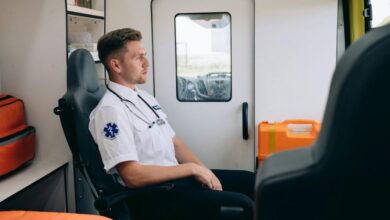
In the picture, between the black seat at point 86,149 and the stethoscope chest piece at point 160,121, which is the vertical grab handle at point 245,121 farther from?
the black seat at point 86,149

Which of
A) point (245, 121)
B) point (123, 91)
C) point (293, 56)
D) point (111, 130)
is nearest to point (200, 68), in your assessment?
point (245, 121)

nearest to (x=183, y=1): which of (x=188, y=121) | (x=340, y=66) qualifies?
(x=188, y=121)

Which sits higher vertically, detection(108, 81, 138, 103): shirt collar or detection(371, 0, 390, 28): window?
detection(371, 0, 390, 28): window

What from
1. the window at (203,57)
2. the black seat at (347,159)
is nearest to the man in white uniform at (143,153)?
the window at (203,57)

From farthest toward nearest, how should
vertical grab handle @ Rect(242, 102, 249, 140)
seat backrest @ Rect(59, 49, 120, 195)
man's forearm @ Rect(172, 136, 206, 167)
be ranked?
vertical grab handle @ Rect(242, 102, 249, 140) < man's forearm @ Rect(172, 136, 206, 167) < seat backrest @ Rect(59, 49, 120, 195)

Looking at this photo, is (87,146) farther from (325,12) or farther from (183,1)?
(325,12)

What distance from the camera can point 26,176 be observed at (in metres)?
2.20

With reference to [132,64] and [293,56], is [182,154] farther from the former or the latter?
[293,56]

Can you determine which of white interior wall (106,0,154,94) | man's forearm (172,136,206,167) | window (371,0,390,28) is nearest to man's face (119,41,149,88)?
man's forearm (172,136,206,167)

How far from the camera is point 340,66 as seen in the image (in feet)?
2.15

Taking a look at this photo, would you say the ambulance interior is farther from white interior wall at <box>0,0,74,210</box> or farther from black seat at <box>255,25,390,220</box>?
black seat at <box>255,25,390,220</box>

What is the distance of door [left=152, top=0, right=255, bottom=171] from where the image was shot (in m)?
2.59

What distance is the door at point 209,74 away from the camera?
259 centimetres

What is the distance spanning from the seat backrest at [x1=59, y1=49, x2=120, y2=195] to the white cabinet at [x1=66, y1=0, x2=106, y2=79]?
50cm
